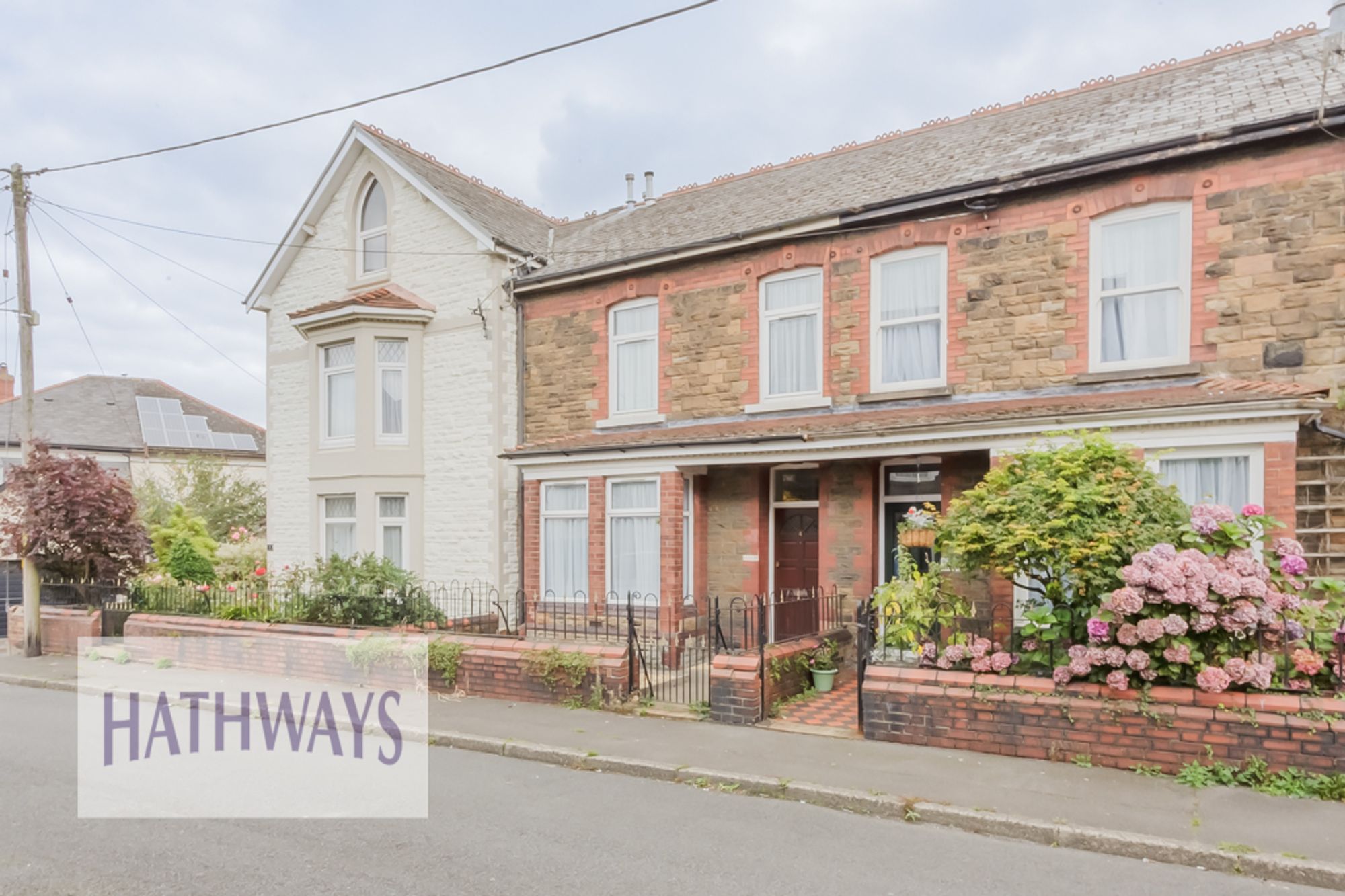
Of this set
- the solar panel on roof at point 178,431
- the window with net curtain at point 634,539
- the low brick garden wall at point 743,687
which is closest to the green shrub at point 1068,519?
the low brick garden wall at point 743,687

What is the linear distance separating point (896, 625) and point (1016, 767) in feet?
6.09

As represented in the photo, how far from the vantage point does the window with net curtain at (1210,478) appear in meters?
8.71

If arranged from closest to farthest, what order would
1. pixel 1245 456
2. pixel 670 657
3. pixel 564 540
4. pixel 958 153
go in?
pixel 1245 456 → pixel 670 657 → pixel 958 153 → pixel 564 540

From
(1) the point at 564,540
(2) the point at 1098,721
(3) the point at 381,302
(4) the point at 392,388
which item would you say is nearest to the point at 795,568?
(1) the point at 564,540

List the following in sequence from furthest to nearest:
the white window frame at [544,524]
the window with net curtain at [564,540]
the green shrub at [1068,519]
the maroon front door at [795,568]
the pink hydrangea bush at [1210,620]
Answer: the white window frame at [544,524]
the window with net curtain at [564,540]
the maroon front door at [795,568]
the green shrub at [1068,519]
the pink hydrangea bush at [1210,620]

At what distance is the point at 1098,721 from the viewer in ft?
22.7

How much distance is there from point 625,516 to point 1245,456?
8011 millimetres

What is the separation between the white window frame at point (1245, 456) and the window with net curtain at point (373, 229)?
13.9m

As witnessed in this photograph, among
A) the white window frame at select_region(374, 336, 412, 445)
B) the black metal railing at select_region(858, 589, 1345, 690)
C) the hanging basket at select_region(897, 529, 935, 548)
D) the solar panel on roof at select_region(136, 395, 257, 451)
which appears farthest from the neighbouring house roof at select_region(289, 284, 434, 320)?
the solar panel on roof at select_region(136, 395, 257, 451)

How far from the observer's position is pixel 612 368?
14.6 meters

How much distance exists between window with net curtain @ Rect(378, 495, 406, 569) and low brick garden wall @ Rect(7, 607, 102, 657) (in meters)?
4.84

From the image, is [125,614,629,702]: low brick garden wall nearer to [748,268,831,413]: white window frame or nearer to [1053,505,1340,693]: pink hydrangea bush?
[748,268,831,413]: white window frame

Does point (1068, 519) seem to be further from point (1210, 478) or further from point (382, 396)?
point (382, 396)

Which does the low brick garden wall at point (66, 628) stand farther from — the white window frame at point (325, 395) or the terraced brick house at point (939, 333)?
the terraced brick house at point (939, 333)
